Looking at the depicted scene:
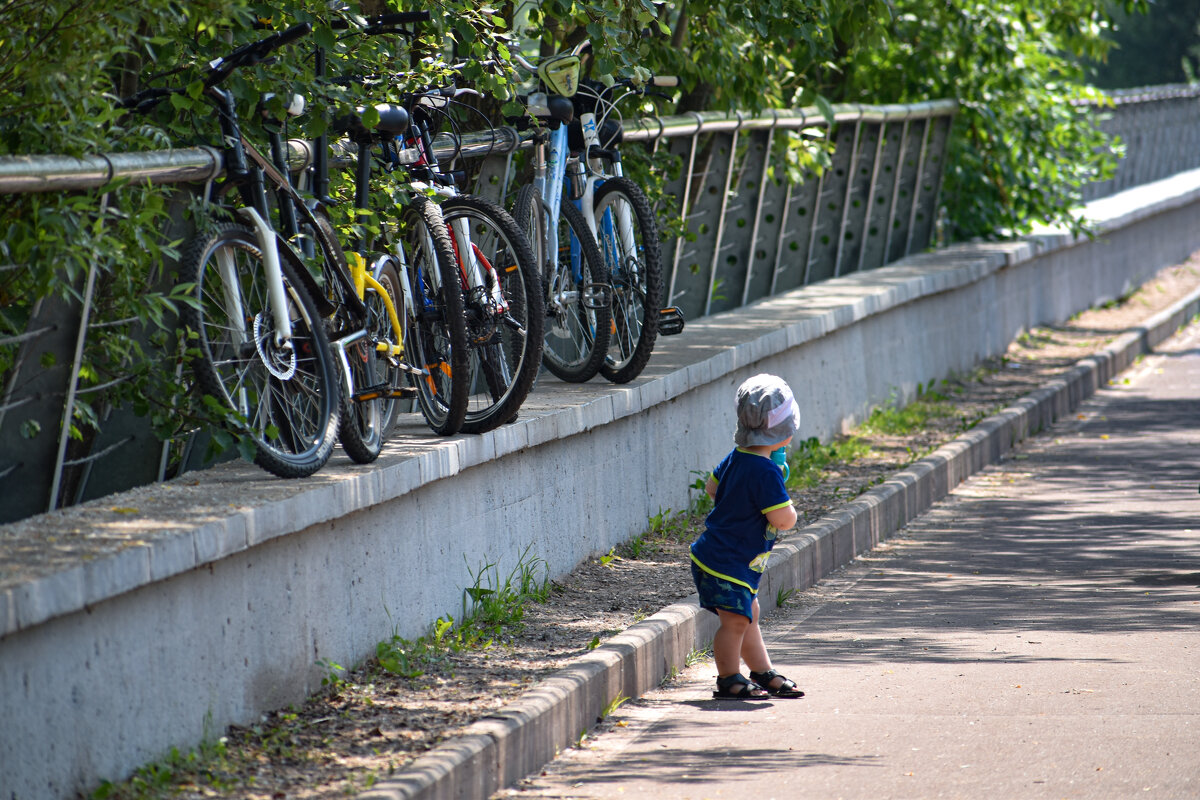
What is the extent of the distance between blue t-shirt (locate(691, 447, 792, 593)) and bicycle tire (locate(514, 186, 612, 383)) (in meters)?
1.90

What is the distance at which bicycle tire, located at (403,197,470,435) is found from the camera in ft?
19.9

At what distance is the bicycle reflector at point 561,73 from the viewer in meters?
7.64

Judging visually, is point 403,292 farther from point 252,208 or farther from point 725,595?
point 725,595

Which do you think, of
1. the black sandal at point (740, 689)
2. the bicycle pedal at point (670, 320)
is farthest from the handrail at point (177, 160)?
the black sandal at point (740, 689)

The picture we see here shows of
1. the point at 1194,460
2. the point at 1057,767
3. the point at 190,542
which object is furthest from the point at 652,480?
the point at 1194,460

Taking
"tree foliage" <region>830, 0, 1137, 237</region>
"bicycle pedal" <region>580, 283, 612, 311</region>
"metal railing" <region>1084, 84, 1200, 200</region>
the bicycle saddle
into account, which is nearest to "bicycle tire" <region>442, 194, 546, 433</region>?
the bicycle saddle

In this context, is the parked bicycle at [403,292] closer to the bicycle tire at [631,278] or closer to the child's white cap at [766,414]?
the child's white cap at [766,414]

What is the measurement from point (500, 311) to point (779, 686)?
1.80 metres

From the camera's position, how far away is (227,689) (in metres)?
4.62

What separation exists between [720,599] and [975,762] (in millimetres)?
1187

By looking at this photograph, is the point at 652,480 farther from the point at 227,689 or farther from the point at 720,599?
the point at 227,689

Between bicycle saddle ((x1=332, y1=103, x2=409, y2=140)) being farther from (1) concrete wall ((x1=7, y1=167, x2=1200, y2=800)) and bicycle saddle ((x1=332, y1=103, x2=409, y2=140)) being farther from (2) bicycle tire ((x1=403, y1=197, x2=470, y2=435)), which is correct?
(1) concrete wall ((x1=7, y1=167, x2=1200, y2=800))

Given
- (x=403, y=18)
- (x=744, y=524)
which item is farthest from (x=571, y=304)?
(x=744, y=524)

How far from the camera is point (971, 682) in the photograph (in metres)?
5.93
